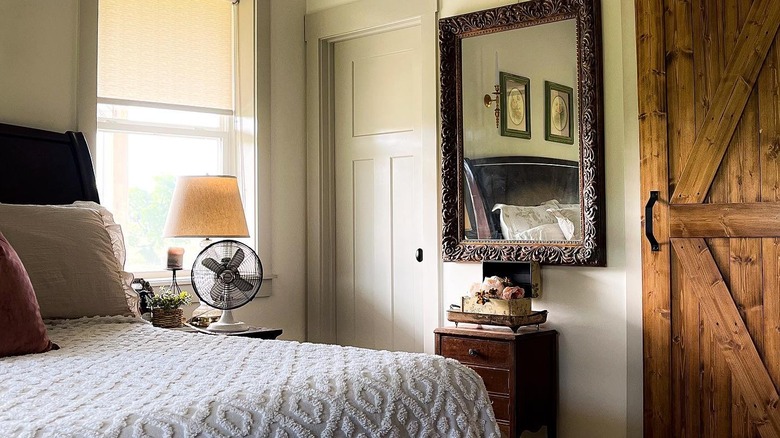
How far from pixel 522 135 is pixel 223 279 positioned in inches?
59.9

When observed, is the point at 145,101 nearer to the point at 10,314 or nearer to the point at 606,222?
the point at 10,314

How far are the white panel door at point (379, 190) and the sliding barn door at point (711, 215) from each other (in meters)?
1.30

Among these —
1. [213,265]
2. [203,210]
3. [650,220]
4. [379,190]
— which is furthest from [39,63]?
[650,220]

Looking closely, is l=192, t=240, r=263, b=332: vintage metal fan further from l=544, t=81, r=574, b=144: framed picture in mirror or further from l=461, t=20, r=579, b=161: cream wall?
Result: l=544, t=81, r=574, b=144: framed picture in mirror

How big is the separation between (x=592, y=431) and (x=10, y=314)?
8.05 ft

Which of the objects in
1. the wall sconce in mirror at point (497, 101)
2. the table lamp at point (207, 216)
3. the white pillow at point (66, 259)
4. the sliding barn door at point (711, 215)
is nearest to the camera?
the white pillow at point (66, 259)

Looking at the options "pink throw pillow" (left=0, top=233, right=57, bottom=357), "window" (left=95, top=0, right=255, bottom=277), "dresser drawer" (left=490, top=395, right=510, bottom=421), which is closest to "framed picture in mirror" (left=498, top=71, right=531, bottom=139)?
"dresser drawer" (left=490, top=395, right=510, bottom=421)

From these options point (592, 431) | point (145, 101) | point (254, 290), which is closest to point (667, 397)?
point (592, 431)

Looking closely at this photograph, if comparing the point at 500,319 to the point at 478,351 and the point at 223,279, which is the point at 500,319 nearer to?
the point at 478,351

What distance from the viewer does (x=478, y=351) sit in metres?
3.60

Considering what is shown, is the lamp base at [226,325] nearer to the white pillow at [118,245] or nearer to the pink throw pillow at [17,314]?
the white pillow at [118,245]

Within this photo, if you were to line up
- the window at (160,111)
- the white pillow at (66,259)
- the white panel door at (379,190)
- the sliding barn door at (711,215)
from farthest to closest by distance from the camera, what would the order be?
the white panel door at (379,190) → the window at (160,111) → the sliding barn door at (711,215) → the white pillow at (66,259)

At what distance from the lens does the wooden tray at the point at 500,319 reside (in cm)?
357

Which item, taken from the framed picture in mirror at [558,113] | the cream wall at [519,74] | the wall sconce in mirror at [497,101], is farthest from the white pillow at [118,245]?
the framed picture in mirror at [558,113]
